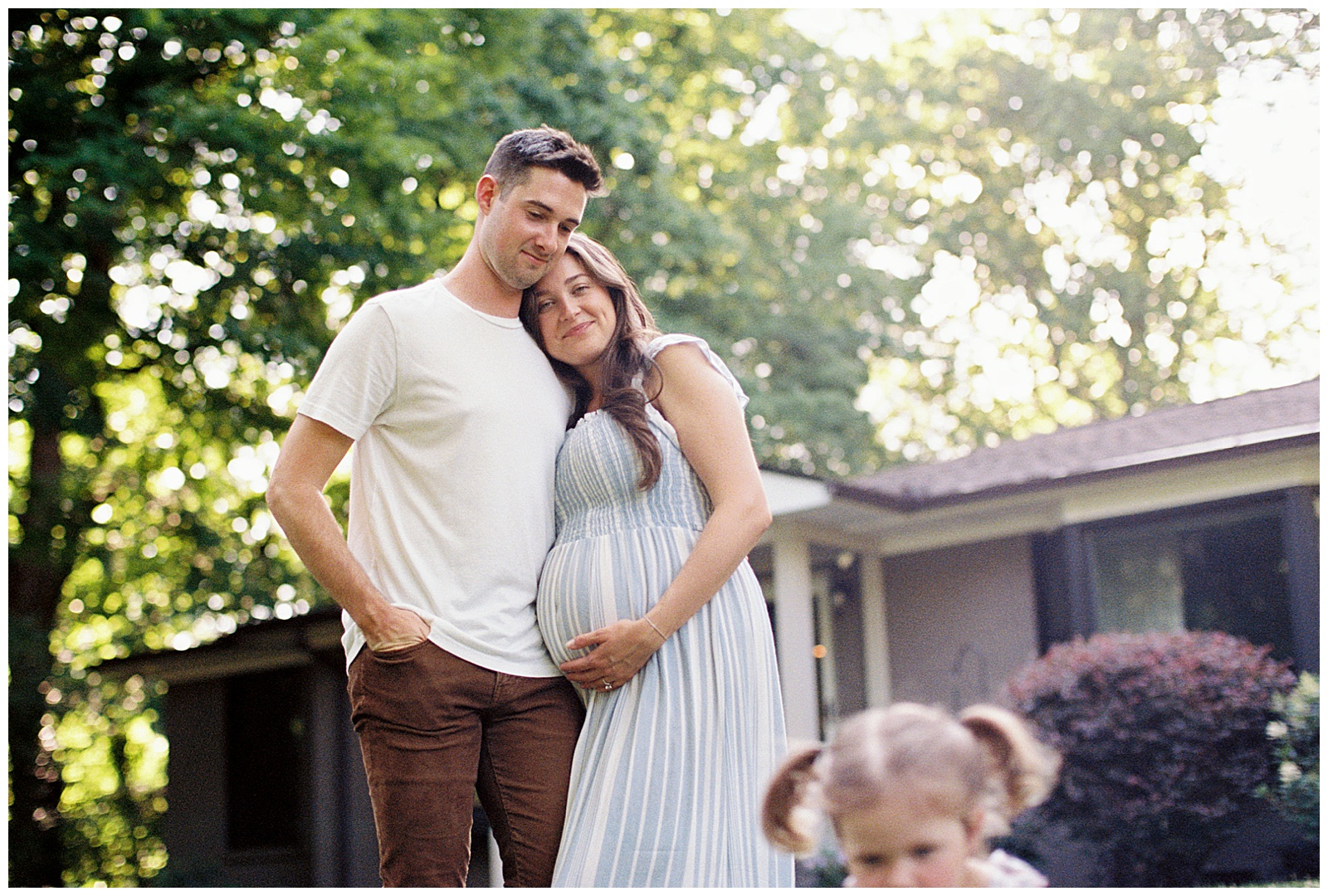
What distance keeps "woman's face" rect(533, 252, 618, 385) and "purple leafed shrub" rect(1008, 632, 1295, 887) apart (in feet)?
20.8

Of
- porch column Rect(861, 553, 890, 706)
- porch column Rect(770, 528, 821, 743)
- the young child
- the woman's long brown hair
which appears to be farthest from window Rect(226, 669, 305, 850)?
the young child

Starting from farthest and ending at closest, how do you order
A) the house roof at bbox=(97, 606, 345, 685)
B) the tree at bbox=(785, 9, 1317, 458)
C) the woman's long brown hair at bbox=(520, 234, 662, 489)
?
the tree at bbox=(785, 9, 1317, 458)
the house roof at bbox=(97, 606, 345, 685)
the woman's long brown hair at bbox=(520, 234, 662, 489)

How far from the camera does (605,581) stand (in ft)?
7.50

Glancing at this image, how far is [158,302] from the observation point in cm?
1020

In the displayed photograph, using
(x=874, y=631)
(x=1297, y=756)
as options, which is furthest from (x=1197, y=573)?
(x=874, y=631)

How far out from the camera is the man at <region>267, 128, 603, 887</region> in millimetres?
2238

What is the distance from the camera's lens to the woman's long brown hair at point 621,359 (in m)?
2.33

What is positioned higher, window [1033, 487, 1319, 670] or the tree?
the tree

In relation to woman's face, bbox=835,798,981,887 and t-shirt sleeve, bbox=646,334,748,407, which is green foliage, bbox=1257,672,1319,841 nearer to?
t-shirt sleeve, bbox=646,334,748,407

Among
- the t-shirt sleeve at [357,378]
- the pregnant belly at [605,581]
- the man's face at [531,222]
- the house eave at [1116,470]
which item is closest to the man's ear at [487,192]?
the man's face at [531,222]

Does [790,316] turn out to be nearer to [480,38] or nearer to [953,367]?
[953,367]

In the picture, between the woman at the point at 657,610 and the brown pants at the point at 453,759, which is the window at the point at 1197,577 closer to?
the woman at the point at 657,610

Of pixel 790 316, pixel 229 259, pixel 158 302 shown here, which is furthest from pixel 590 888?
pixel 790 316

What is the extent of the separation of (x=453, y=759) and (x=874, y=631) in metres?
8.96
